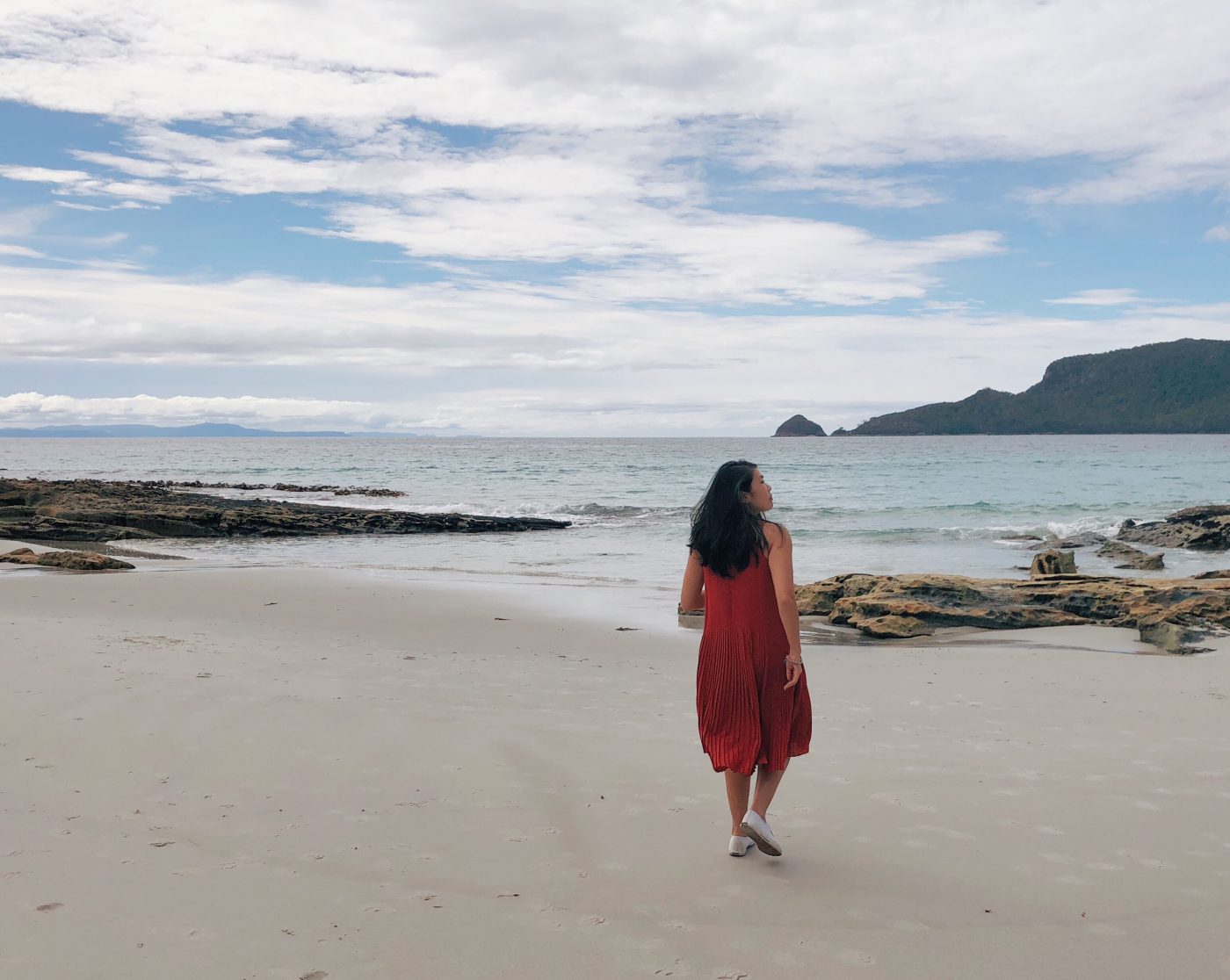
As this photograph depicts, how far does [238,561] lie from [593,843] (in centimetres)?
1645

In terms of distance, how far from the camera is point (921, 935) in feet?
11.6

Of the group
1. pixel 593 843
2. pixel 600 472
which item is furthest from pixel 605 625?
pixel 600 472

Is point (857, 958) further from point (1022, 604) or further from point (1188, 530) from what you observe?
point (1188, 530)

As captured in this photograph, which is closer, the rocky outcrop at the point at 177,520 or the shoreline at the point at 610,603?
the shoreline at the point at 610,603

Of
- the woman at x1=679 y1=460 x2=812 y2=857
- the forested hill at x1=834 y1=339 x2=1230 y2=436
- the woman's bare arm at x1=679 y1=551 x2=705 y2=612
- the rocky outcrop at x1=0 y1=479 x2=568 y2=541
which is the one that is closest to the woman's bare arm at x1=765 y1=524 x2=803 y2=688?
the woman at x1=679 y1=460 x2=812 y2=857

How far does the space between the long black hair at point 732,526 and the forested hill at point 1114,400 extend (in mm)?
179552

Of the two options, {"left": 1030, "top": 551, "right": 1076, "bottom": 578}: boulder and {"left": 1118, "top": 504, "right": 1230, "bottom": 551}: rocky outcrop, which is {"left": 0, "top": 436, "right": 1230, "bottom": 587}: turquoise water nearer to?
{"left": 1118, "top": 504, "right": 1230, "bottom": 551}: rocky outcrop

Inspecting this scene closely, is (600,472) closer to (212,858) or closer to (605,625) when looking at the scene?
(605,625)

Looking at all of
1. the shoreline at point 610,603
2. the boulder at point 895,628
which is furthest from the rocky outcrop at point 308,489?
the boulder at point 895,628

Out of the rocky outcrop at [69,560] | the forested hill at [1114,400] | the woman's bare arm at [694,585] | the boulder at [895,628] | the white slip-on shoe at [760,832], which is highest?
the forested hill at [1114,400]

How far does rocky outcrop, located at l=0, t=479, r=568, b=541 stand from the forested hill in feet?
526

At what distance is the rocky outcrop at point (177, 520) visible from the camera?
23328 mm

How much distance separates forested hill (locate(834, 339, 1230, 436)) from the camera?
16425 centimetres

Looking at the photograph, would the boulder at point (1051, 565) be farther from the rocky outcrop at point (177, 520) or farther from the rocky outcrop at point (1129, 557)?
the rocky outcrop at point (177, 520)
